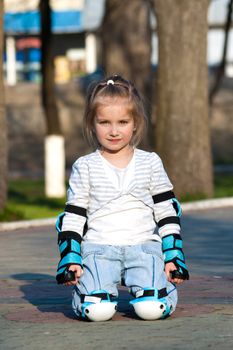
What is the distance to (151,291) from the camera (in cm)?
670

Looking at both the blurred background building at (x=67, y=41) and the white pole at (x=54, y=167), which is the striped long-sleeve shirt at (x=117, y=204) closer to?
the white pole at (x=54, y=167)

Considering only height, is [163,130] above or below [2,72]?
below

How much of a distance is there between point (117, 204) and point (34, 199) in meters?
15.0

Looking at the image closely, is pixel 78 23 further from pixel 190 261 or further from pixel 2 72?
pixel 190 261

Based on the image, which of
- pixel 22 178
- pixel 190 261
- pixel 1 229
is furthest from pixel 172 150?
pixel 22 178

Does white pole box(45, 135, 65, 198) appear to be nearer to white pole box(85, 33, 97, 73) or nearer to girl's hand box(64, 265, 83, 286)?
girl's hand box(64, 265, 83, 286)

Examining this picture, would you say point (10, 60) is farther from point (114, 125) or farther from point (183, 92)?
point (114, 125)

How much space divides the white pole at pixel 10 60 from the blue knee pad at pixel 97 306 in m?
51.7

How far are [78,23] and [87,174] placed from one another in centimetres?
5183

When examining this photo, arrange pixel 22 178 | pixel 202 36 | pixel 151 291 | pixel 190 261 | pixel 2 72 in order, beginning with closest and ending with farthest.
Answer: pixel 151 291 < pixel 190 261 < pixel 2 72 < pixel 202 36 < pixel 22 178

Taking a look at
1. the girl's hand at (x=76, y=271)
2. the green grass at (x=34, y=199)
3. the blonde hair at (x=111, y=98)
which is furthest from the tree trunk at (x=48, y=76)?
the girl's hand at (x=76, y=271)

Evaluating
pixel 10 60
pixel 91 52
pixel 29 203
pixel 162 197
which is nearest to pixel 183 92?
pixel 29 203

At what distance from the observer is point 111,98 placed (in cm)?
686

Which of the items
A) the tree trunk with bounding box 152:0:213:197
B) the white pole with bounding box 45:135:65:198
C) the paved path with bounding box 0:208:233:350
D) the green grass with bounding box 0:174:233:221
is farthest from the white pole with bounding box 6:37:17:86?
the paved path with bounding box 0:208:233:350
